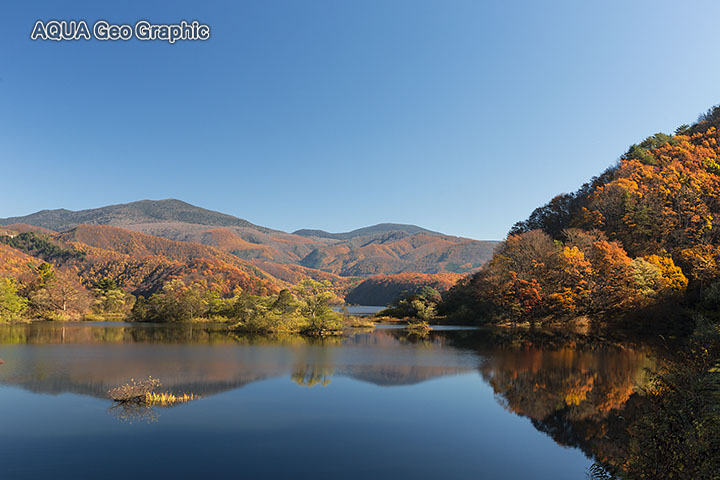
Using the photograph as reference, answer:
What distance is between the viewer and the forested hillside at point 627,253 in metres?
47.4

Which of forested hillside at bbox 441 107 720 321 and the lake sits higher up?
forested hillside at bbox 441 107 720 321

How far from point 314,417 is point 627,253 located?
5912 centimetres

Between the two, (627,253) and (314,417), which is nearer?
(314,417)

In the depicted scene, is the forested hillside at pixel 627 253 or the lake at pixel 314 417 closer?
the lake at pixel 314 417

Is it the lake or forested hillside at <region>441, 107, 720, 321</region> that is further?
forested hillside at <region>441, 107, 720, 321</region>

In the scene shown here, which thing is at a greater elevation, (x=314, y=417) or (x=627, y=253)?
(x=627, y=253)

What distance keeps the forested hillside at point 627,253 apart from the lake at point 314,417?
2340 centimetres

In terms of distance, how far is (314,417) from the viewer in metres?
15.4

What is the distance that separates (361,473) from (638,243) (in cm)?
6176

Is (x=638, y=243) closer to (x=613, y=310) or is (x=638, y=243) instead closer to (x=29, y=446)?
(x=613, y=310)

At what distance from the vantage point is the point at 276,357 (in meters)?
29.4

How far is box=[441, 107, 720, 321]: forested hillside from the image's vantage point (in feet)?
155

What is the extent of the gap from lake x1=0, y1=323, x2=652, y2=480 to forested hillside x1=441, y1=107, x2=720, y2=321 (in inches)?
921

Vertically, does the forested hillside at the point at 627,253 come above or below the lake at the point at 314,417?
above
